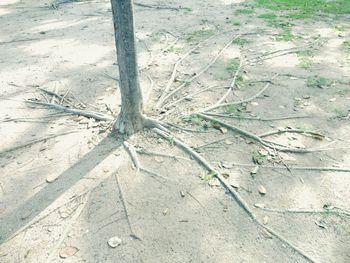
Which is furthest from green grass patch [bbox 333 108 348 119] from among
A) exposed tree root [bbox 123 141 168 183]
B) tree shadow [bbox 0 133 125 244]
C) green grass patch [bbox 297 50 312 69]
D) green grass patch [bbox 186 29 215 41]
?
green grass patch [bbox 186 29 215 41]

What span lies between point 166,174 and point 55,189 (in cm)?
108

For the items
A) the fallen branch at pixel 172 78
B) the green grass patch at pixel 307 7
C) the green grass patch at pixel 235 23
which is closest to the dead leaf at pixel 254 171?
the fallen branch at pixel 172 78

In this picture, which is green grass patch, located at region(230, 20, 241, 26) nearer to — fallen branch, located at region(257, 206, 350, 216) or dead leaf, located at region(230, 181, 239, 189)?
dead leaf, located at region(230, 181, 239, 189)

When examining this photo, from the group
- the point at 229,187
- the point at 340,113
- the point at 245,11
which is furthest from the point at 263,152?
the point at 245,11

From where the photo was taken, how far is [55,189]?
3.32 meters

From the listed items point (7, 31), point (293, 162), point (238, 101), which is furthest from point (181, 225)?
point (7, 31)

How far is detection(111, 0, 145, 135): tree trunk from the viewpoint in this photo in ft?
11.2

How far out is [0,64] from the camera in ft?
20.5

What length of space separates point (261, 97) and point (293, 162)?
4.65 feet

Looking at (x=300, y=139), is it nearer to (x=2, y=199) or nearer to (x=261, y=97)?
(x=261, y=97)

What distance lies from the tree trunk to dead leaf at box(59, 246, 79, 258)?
1.57 metres

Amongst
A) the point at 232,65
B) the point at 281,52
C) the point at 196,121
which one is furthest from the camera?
the point at 281,52

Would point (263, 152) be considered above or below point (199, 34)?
above

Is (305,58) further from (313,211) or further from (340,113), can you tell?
(313,211)
